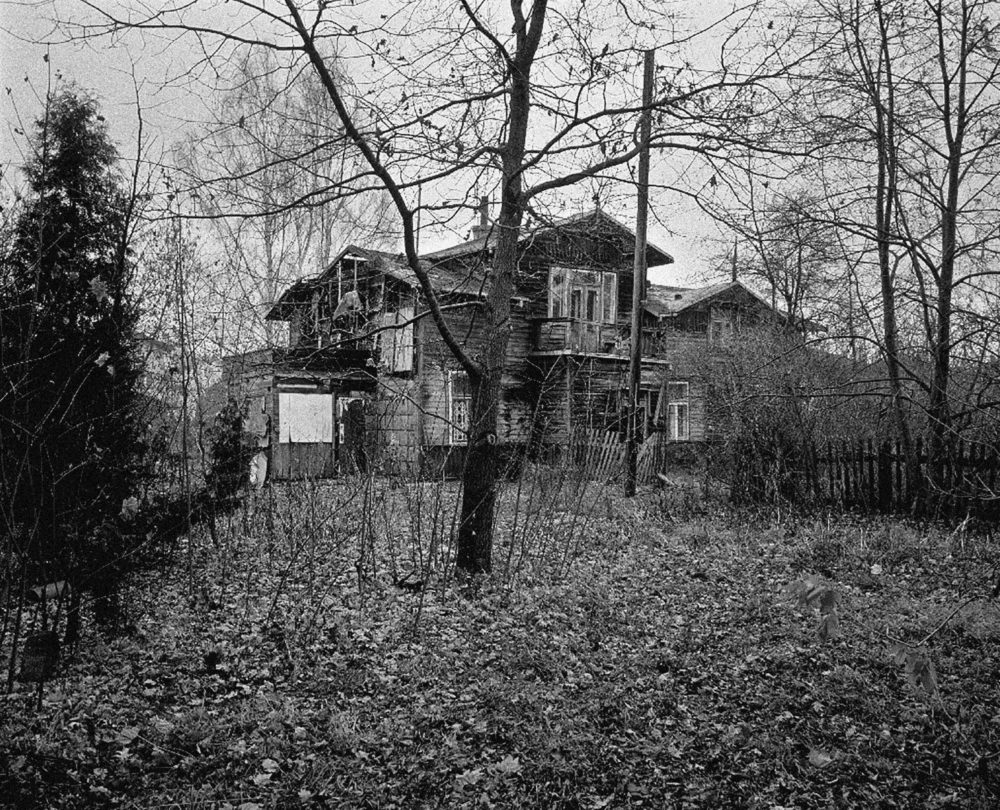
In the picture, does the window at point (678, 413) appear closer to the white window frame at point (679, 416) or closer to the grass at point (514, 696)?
the white window frame at point (679, 416)

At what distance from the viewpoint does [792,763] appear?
13.9ft

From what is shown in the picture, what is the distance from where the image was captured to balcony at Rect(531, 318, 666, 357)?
915 inches

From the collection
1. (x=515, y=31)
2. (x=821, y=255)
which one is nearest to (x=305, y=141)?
(x=515, y=31)

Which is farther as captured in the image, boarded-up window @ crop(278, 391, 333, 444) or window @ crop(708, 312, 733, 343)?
window @ crop(708, 312, 733, 343)

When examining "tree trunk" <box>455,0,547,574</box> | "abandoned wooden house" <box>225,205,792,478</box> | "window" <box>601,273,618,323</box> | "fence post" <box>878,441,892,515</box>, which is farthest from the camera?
"window" <box>601,273,618,323</box>

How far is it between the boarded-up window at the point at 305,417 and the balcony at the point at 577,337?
7.09 metres

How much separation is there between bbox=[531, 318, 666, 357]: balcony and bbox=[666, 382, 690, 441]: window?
19.6 ft

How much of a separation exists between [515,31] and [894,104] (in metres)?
7.57

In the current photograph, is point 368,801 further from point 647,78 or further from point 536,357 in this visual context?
point 536,357

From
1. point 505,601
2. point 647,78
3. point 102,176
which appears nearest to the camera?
point 102,176

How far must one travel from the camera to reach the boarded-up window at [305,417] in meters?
21.6

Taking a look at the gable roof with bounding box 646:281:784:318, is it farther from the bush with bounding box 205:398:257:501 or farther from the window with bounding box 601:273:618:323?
the bush with bounding box 205:398:257:501

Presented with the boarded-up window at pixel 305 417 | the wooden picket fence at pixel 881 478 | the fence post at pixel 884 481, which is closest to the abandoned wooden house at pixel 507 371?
the boarded-up window at pixel 305 417

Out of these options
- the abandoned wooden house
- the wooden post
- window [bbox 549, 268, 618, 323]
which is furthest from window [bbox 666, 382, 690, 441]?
the wooden post
